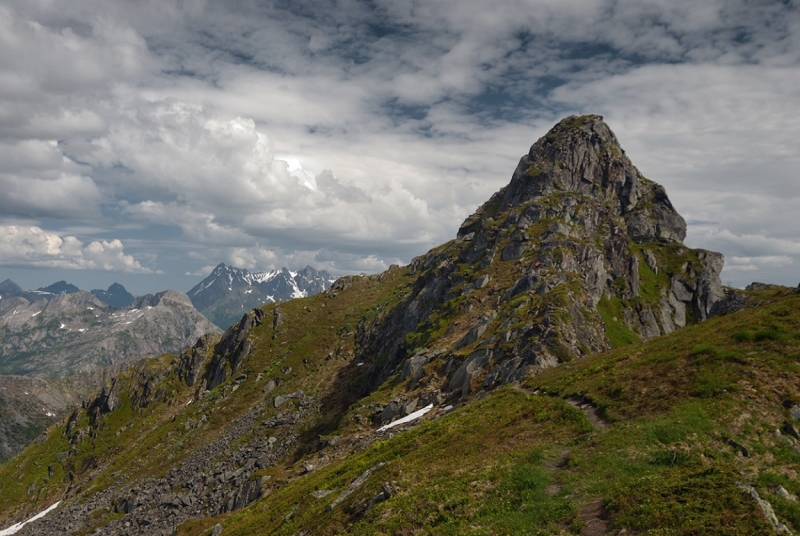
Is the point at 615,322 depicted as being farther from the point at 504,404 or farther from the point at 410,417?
the point at 504,404

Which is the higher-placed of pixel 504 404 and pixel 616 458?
pixel 504 404

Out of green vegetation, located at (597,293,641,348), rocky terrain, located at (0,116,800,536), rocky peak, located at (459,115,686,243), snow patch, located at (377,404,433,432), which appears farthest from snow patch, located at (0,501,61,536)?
rocky peak, located at (459,115,686,243)

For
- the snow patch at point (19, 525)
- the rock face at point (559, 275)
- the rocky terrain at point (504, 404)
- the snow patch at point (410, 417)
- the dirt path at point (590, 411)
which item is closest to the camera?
the rocky terrain at point (504, 404)

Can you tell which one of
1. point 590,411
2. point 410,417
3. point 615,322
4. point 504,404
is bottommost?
point 410,417

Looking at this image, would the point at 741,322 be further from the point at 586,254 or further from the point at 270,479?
the point at 586,254

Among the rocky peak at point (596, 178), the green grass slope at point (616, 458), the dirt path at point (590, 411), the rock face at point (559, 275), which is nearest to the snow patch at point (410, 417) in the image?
the rock face at point (559, 275)

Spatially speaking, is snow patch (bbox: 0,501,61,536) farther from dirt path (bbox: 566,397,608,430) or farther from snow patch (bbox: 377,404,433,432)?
dirt path (bbox: 566,397,608,430)

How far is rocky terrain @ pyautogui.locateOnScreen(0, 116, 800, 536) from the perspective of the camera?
23469mm

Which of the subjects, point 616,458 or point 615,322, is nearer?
point 616,458

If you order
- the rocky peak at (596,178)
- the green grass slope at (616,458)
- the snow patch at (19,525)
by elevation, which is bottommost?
the snow patch at (19,525)

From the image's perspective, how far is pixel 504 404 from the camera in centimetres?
4188

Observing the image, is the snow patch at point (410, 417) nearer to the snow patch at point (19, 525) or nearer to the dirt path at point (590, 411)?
the dirt path at point (590, 411)

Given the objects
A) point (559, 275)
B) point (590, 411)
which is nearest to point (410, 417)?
point (590, 411)

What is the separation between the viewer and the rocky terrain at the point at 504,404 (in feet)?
77.0
